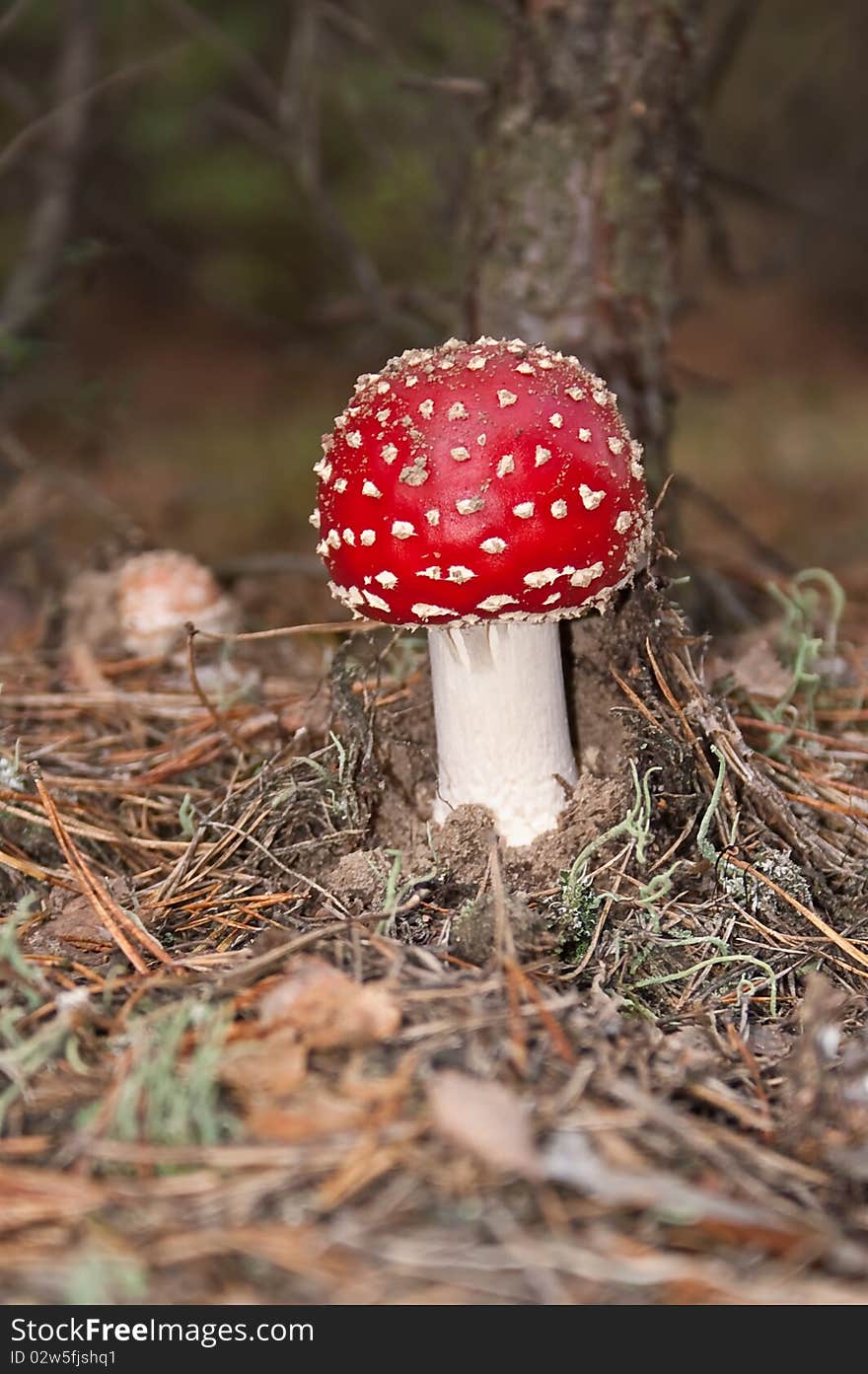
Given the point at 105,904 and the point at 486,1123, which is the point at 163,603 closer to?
the point at 105,904

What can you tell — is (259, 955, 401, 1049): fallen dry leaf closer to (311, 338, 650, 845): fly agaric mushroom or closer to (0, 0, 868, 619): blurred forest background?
(311, 338, 650, 845): fly agaric mushroom

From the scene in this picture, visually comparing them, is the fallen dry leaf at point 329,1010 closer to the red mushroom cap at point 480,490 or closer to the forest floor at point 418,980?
the forest floor at point 418,980

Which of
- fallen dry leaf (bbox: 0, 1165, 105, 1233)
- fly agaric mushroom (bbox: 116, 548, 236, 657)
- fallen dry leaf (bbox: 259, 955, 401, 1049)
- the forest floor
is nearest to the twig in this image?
the forest floor

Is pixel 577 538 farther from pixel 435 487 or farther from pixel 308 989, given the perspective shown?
pixel 308 989

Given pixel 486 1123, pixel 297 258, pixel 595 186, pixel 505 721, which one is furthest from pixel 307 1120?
pixel 297 258

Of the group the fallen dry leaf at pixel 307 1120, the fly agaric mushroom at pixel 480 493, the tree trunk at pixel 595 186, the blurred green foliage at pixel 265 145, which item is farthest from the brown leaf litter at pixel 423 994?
the blurred green foliage at pixel 265 145
